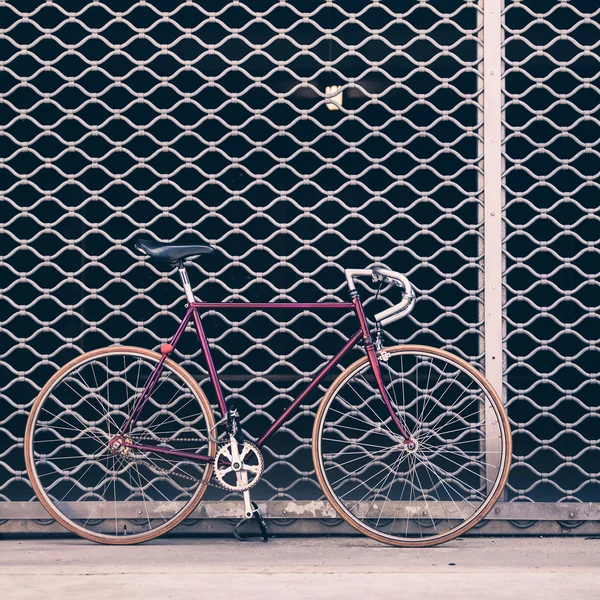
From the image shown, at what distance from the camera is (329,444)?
23.0ft

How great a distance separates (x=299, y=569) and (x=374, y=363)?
1.02 metres

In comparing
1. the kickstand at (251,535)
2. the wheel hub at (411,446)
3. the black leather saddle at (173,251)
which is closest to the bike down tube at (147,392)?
the black leather saddle at (173,251)

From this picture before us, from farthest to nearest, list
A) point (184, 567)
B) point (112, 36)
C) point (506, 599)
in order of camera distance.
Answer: point (112, 36), point (184, 567), point (506, 599)

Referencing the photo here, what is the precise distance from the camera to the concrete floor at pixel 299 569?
10.7 ft

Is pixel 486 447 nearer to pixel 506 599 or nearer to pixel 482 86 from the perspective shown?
pixel 506 599

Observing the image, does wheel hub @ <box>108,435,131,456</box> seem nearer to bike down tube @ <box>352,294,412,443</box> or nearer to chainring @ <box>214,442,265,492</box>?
chainring @ <box>214,442,265,492</box>

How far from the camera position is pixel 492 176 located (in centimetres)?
427

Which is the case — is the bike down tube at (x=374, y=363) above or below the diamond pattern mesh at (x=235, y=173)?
below

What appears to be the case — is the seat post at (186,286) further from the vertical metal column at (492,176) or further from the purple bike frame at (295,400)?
the vertical metal column at (492,176)

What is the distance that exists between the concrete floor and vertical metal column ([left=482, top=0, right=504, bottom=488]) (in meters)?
1.02

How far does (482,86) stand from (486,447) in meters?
1.99

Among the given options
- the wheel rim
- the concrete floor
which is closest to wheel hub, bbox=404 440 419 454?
the concrete floor

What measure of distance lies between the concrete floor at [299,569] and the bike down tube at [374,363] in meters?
0.63

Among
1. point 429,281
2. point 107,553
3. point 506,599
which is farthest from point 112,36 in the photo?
point 506,599
